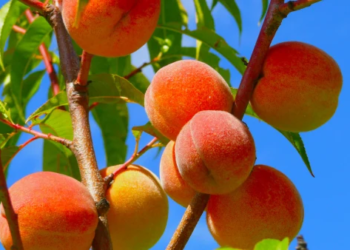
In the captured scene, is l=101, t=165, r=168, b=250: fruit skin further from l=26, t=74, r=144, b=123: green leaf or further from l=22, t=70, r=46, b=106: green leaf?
l=22, t=70, r=46, b=106: green leaf

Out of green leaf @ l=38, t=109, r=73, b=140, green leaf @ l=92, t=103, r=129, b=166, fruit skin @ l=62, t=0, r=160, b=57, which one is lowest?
green leaf @ l=92, t=103, r=129, b=166

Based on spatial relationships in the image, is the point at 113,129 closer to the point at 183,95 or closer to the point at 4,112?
the point at 4,112

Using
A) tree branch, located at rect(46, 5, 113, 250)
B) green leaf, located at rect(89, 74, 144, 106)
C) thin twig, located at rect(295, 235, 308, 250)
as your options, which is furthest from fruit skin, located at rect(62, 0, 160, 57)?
thin twig, located at rect(295, 235, 308, 250)

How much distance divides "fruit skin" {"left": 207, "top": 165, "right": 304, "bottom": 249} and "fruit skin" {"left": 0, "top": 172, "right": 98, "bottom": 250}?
23 centimetres

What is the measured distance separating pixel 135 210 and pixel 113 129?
0.90 meters

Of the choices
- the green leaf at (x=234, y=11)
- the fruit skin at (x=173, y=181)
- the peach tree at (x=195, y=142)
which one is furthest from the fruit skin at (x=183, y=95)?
the green leaf at (x=234, y=11)

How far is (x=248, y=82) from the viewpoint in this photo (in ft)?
3.46

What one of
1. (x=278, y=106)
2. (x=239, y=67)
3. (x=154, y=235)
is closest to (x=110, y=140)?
(x=239, y=67)

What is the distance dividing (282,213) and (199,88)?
27cm

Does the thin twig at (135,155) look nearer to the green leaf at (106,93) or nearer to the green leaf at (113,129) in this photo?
the green leaf at (106,93)

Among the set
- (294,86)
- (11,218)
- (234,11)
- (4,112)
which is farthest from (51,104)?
(234,11)

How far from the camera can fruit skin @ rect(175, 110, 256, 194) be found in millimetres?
982

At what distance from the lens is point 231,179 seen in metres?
0.99

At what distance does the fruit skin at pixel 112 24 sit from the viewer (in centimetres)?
111
